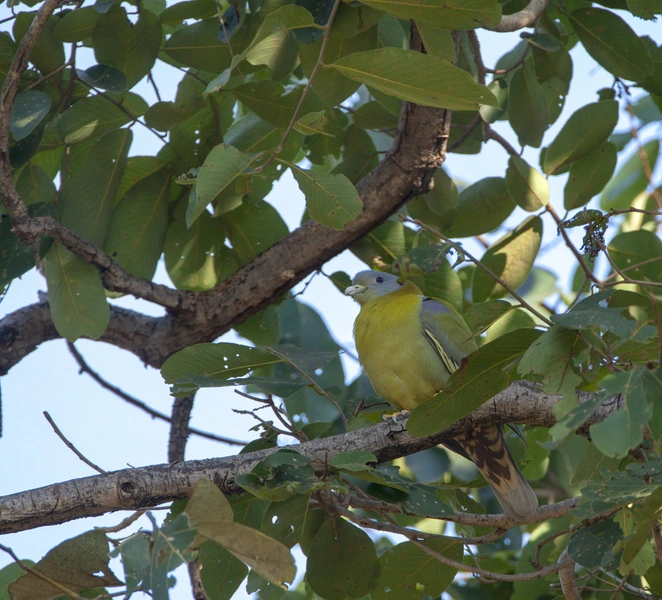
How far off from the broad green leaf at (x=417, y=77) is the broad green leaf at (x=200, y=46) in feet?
3.25

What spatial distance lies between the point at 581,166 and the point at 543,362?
163cm

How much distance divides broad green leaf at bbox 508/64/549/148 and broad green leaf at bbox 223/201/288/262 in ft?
3.96

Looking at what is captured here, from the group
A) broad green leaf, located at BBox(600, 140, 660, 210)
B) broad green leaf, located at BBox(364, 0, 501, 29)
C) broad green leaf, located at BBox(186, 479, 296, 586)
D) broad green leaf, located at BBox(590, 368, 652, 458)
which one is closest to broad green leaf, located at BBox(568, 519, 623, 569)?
broad green leaf, located at BBox(590, 368, 652, 458)

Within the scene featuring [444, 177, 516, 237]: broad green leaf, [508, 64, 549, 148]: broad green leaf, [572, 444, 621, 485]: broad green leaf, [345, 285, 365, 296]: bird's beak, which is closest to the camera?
[572, 444, 621, 485]: broad green leaf

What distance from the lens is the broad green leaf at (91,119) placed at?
2.79m

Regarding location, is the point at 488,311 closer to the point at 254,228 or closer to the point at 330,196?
the point at 330,196

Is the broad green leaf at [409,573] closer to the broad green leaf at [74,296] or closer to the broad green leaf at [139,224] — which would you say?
the broad green leaf at [74,296]

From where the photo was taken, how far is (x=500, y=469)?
3.09 metres

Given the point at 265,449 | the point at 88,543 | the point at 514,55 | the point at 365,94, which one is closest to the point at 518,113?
the point at 514,55

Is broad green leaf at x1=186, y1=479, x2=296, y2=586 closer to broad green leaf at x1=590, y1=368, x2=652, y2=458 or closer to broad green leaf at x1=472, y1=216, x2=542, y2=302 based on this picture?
broad green leaf at x1=590, y1=368, x2=652, y2=458

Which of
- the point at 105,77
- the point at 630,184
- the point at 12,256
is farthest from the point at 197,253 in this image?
the point at 630,184

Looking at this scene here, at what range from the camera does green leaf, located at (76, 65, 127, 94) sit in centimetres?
264

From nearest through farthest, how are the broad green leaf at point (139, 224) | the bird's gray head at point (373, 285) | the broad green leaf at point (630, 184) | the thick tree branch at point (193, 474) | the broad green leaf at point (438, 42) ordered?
1. the thick tree branch at point (193, 474)
2. the broad green leaf at point (438, 42)
3. the broad green leaf at point (139, 224)
4. the bird's gray head at point (373, 285)
5. the broad green leaf at point (630, 184)

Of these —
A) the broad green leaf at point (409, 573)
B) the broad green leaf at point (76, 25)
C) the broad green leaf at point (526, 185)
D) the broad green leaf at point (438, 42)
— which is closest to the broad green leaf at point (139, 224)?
the broad green leaf at point (76, 25)
